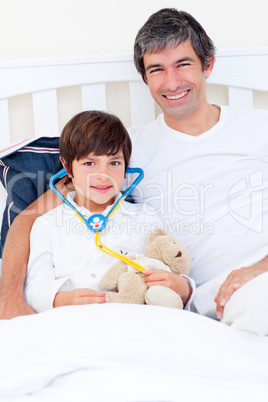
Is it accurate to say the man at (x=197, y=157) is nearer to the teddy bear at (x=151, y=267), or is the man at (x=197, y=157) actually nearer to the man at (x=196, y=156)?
the man at (x=196, y=156)

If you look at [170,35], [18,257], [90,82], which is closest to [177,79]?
[170,35]

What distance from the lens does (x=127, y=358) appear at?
92 cm

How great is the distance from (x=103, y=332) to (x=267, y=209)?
812mm

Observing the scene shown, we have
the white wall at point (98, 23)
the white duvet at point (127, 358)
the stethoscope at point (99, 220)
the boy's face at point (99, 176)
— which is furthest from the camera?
the white wall at point (98, 23)

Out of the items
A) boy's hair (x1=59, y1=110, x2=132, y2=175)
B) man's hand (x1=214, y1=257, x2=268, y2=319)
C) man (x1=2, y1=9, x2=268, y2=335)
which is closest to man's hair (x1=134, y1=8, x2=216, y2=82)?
man (x1=2, y1=9, x2=268, y2=335)

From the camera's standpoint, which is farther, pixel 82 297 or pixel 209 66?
pixel 209 66

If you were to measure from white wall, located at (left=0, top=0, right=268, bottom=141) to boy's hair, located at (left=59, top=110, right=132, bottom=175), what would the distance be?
410mm

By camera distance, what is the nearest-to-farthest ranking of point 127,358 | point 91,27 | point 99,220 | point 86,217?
point 127,358, point 99,220, point 86,217, point 91,27

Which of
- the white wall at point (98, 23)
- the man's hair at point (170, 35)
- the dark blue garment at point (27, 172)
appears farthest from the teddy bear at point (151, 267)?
the white wall at point (98, 23)

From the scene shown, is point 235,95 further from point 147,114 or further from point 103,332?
point 103,332

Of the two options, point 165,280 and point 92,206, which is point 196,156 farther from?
point 165,280

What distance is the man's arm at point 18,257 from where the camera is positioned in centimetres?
134

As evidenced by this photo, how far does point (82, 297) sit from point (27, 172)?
56 cm

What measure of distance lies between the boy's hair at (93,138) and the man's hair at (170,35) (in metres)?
0.29
